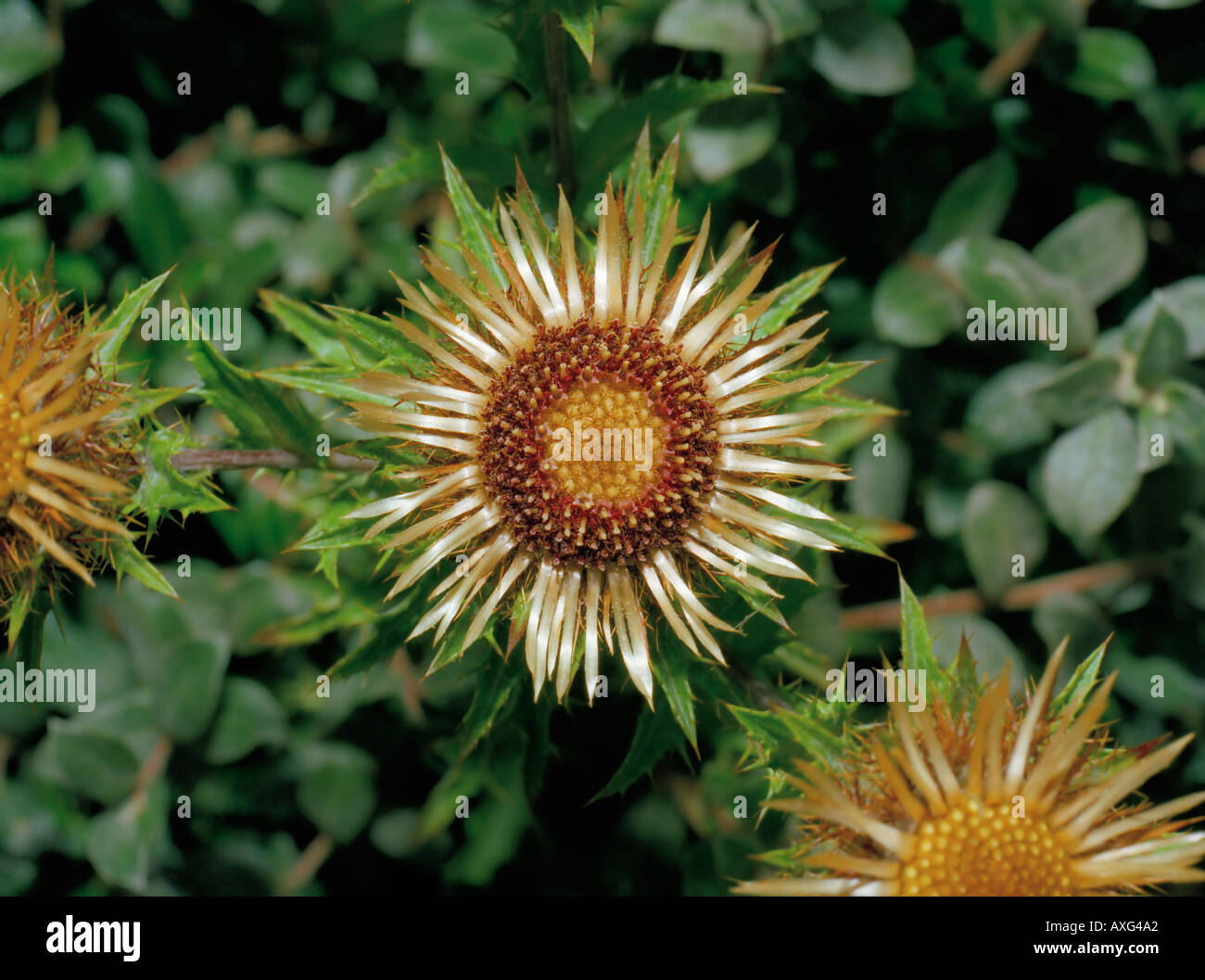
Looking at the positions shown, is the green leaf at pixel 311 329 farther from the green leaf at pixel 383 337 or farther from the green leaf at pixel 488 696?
the green leaf at pixel 488 696

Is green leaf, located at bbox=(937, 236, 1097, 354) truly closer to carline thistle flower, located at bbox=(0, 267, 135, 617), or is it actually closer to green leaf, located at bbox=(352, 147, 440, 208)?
green leaf, located at bbox=(352, 147, 440, 208)

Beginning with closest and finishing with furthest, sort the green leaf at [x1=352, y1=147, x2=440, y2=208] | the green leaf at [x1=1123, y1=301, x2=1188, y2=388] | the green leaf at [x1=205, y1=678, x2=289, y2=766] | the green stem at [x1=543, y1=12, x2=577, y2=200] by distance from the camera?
the green stem at [x1=543, y1=12, x2=577, y2=200]
the green leaf at [x1=352, y1=147, x2=440, y2=208]
the green leaf at [x1=1123, y1=301, x2=1188, y2=388]
the green leaf at [x1=205, y1=678, x2=289, y2=766]

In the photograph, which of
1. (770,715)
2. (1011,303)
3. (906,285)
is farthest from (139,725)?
(1011,303)

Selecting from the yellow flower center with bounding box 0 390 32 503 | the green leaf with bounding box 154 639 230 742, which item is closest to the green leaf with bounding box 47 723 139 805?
the green leaf with bounding box 154 639 230 742

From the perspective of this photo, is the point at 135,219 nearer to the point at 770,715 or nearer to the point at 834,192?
the point at 834,192

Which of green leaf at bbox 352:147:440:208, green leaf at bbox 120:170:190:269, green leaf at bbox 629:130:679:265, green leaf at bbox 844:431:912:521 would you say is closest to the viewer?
green leaf at bbox 629:130:679:265

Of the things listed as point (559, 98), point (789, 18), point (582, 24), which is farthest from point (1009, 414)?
point (582, 24)

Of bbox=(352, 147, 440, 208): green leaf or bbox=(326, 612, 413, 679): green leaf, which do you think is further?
bbox=(352, 147, 440, 208): green leaf
